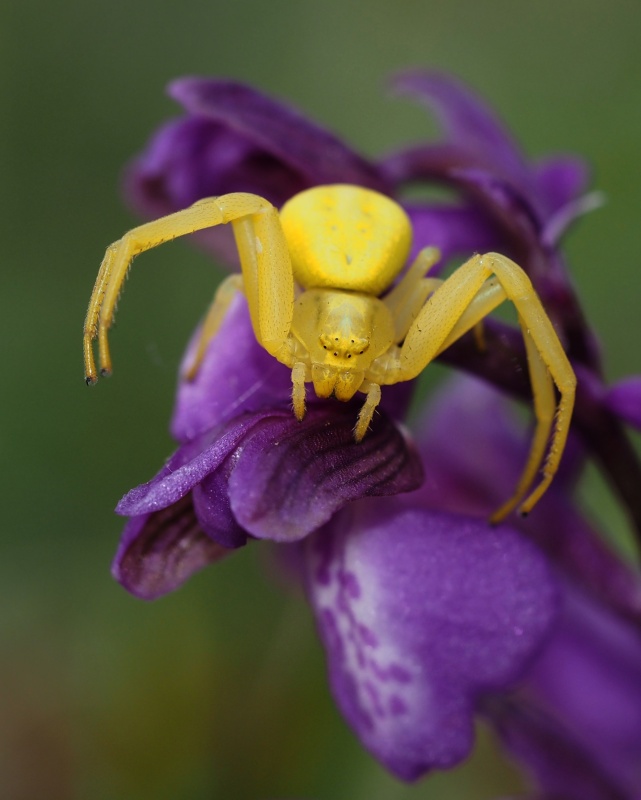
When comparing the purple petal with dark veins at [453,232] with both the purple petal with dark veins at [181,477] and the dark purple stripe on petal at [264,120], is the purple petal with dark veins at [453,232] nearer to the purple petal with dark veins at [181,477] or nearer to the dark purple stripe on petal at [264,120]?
the dark purple stripe on petal at [264,120]

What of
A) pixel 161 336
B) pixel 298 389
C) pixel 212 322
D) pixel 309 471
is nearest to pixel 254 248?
pixel 212 322

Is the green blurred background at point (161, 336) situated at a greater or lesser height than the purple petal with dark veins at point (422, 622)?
lesser

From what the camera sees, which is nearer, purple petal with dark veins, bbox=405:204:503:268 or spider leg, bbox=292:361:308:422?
spider leg, bbox=292:361:308:422

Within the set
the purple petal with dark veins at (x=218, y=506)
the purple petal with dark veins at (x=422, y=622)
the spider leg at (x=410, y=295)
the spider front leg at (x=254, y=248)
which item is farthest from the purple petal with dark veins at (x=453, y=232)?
the purple petal with dark veins at (x=218, y=506)

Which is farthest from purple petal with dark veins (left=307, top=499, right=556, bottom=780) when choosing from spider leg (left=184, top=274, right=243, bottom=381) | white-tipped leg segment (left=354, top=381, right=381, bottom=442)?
spider leg (left=184, top=274, right=243, bottom=381)

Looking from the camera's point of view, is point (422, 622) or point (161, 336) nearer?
point (422, 622)

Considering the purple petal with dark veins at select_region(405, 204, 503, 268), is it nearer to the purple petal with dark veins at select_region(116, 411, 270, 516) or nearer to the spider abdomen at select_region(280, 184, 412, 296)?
the spider abdomen at select_region(280, 184, 412, 296)

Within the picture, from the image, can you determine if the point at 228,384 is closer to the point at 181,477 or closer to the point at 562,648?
the point at 181,477
